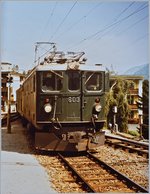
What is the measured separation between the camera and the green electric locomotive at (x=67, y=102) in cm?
575

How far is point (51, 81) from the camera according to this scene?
5.82 m

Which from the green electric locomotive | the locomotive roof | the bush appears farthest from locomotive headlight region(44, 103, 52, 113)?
the bush

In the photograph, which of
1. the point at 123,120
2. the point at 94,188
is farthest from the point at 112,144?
the point at 94,188

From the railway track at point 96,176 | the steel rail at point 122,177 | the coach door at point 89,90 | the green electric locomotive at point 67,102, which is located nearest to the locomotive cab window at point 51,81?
the green electric locomotive at point 67,102

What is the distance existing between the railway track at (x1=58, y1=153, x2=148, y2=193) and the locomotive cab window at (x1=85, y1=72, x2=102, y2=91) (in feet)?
3.50

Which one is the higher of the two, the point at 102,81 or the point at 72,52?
the point at 72,52

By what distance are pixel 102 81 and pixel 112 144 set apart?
155cm

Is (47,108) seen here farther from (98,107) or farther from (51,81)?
(98,107)

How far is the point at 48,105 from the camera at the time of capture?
18.7 ft

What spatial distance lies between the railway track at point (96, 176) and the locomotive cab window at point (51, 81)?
106 cm

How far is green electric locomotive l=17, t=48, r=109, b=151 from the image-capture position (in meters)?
5.75

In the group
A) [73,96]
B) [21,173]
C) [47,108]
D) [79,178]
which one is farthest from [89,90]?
[21,173]

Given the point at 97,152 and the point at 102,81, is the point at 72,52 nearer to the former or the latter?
the point at 102,81

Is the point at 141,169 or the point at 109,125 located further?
the point at 109,125
